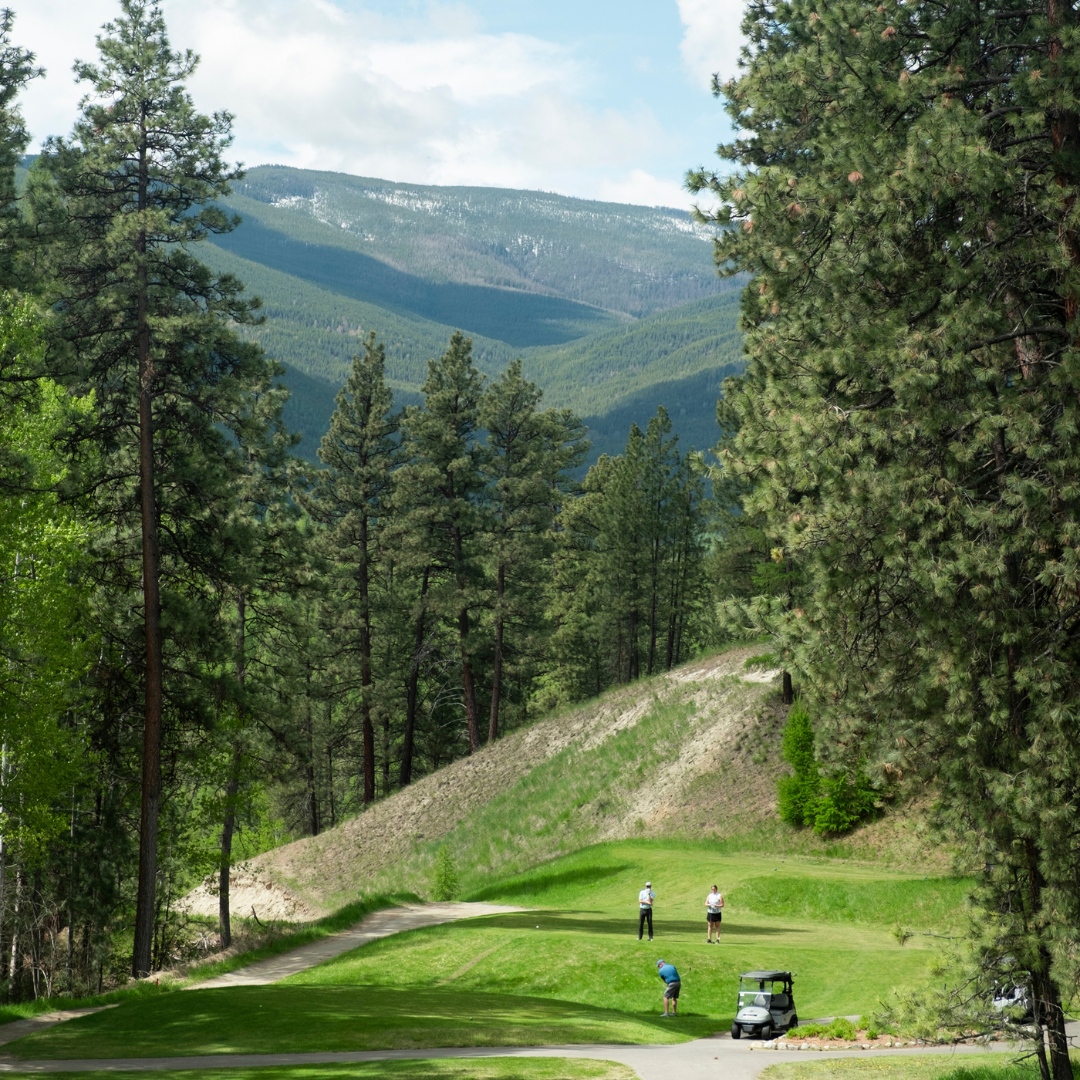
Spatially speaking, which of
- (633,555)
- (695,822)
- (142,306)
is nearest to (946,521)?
(142,306)

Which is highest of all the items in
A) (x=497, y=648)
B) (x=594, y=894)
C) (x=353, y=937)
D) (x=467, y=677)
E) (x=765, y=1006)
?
(x=497, y=648)

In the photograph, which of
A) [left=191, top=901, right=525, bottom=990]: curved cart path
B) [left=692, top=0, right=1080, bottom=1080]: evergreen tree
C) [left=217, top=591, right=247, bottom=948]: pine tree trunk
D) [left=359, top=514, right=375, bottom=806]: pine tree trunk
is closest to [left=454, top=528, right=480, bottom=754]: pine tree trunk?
[left=359, top=514, right=375, bottom=806]: pine tree trunk

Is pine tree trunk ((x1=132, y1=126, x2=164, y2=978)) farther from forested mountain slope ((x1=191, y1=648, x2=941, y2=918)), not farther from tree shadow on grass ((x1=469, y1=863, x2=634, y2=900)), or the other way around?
forested mountain slope ((x1=191, y1=648, x2=941, y2=918))

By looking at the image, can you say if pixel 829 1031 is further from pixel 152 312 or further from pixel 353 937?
pixel 152 312

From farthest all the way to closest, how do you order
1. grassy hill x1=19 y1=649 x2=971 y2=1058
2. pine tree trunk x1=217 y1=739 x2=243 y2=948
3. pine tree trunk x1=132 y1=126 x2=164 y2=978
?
pine tree trunk x1=217 y1=739 x2=243 y2=948
pine tree trunk x1=132 y1=126 x2=164 y2=978
grassy hill x1=19 y1=649 x2=971 y2=1058

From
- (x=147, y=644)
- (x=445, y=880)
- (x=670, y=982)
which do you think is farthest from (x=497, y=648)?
(x=670, y=982)

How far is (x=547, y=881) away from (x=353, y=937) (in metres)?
10.4

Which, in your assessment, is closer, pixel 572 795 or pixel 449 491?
pixel 572 795

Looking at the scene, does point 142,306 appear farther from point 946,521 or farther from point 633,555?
Result: point 633,555

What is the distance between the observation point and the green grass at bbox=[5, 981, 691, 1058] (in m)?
16.2

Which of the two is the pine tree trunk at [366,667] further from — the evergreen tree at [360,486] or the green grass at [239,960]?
the green grass at [239,960]

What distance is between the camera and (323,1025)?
685 inches

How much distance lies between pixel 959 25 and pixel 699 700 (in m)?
36.1

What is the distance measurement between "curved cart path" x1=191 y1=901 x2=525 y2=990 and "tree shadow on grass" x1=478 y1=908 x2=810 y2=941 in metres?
1.70
